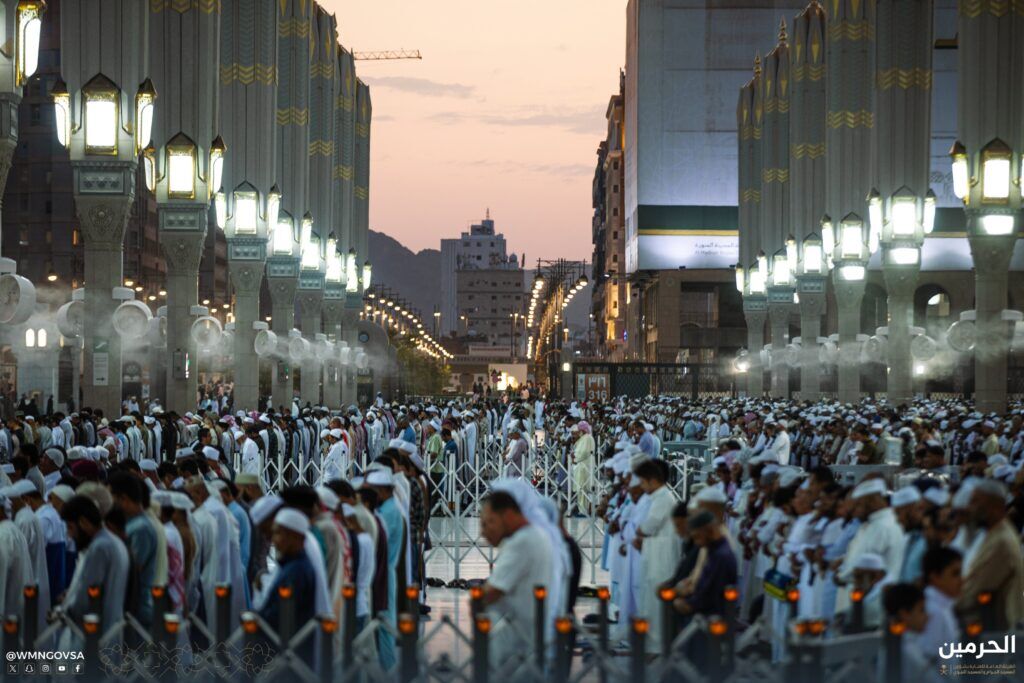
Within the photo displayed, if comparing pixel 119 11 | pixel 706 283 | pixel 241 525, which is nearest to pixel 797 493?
pixel 241 525

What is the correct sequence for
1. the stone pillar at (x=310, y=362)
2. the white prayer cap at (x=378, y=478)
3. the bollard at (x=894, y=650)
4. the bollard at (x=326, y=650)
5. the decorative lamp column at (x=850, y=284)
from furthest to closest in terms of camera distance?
the stone pillar at (x=310, y=362) < the decorative lamp column at (x=850, y=284) < the white prayer cap at (x=378, y=478) < the bollard at (x=326, y=650) < the bollard at (x=894, y=650)

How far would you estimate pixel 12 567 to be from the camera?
33.5 ft

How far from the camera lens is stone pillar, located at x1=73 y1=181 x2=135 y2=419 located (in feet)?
76.3

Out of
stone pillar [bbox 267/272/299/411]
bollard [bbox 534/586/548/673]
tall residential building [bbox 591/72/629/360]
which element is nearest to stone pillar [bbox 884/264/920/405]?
stone pillar [bbox 267/272/299/411]

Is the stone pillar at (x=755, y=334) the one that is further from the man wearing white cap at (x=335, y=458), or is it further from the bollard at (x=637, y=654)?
the bollard at (x=637, y=654)

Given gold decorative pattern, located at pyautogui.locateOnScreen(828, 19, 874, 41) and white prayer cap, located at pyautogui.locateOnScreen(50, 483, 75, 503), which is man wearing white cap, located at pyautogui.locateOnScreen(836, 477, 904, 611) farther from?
gold decorative pattern, located at pyautogui.locateOnScreen(828, 19, 874, 41)

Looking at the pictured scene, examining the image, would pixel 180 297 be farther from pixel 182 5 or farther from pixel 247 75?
pixel 247 75

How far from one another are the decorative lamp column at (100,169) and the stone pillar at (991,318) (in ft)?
53.1

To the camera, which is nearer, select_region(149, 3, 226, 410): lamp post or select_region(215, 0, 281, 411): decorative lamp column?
select_region(149, 3, 226, 410): lamp post

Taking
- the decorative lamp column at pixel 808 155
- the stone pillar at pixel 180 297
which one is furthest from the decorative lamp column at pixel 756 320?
the stone pillar at pixel 180 297

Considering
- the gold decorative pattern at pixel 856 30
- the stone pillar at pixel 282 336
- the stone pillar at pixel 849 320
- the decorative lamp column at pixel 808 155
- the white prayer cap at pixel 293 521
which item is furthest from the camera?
the decorative lamp column at pixel 808 155

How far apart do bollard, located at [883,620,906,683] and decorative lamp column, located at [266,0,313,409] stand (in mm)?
36640

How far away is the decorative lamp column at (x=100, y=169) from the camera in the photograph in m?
23.3

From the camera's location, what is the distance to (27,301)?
19.7 meters
